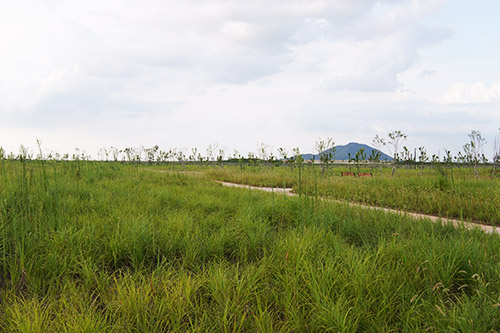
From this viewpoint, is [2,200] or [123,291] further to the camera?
[2,200]

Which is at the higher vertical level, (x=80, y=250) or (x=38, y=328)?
(x=80, y=250)

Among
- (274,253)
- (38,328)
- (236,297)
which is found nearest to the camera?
(38,328)

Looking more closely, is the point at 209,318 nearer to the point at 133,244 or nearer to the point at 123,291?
the point at 123,291

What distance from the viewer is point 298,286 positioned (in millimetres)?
2242

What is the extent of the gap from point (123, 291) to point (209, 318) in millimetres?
769

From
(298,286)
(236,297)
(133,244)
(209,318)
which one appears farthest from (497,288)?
(133,244)

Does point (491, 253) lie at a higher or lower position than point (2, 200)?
lower

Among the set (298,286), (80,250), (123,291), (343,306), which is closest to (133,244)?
(80,250)

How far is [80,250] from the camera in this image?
2729 mm

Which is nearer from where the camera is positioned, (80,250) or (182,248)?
(80,250)

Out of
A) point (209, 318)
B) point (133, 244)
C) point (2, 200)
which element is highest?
point (2, 200)

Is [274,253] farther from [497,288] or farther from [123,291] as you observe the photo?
[497,288]

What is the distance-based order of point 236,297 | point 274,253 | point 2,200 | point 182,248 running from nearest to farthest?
1. point 236,297
2. point 274,253
3. point 182,248
4. point 2,200

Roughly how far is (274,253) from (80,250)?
1937mm
